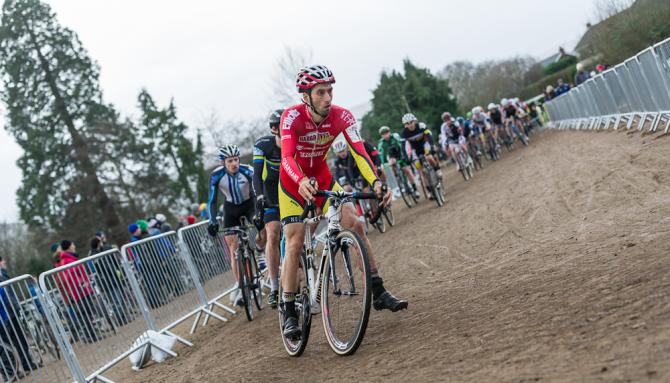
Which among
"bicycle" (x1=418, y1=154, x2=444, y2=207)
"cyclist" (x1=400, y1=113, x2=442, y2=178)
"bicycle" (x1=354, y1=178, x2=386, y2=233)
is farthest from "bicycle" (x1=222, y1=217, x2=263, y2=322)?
"cyclist" (x1=400, y1=113, x2=442, y2=178)

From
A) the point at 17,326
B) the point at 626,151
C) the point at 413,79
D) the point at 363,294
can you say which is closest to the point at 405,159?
the point at 626,151

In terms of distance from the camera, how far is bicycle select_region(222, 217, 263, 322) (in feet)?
33.6

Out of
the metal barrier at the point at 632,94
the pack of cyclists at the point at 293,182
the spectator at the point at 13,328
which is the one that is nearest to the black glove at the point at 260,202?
the pack of cyclists at the point at 293,182

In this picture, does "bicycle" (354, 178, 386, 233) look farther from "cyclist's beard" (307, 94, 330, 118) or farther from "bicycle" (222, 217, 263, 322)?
"cyclist's beard" (307, 94, 330, 118)

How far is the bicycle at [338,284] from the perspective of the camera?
5699mm

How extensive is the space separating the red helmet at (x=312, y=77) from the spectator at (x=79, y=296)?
4316 millimetres

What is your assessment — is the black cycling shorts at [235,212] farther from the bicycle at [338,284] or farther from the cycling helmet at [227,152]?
the bicycle at [338,284]

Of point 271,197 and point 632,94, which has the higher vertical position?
point 271,197

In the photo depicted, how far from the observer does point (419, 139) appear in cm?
1827

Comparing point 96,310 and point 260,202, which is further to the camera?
point 96,310

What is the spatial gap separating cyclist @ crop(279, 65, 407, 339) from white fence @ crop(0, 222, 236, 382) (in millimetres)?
3136

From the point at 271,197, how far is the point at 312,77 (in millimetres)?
3071

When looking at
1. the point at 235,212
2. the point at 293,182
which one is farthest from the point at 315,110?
the point at 235,212

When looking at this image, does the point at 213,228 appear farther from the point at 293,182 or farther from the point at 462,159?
the point at 462,159
